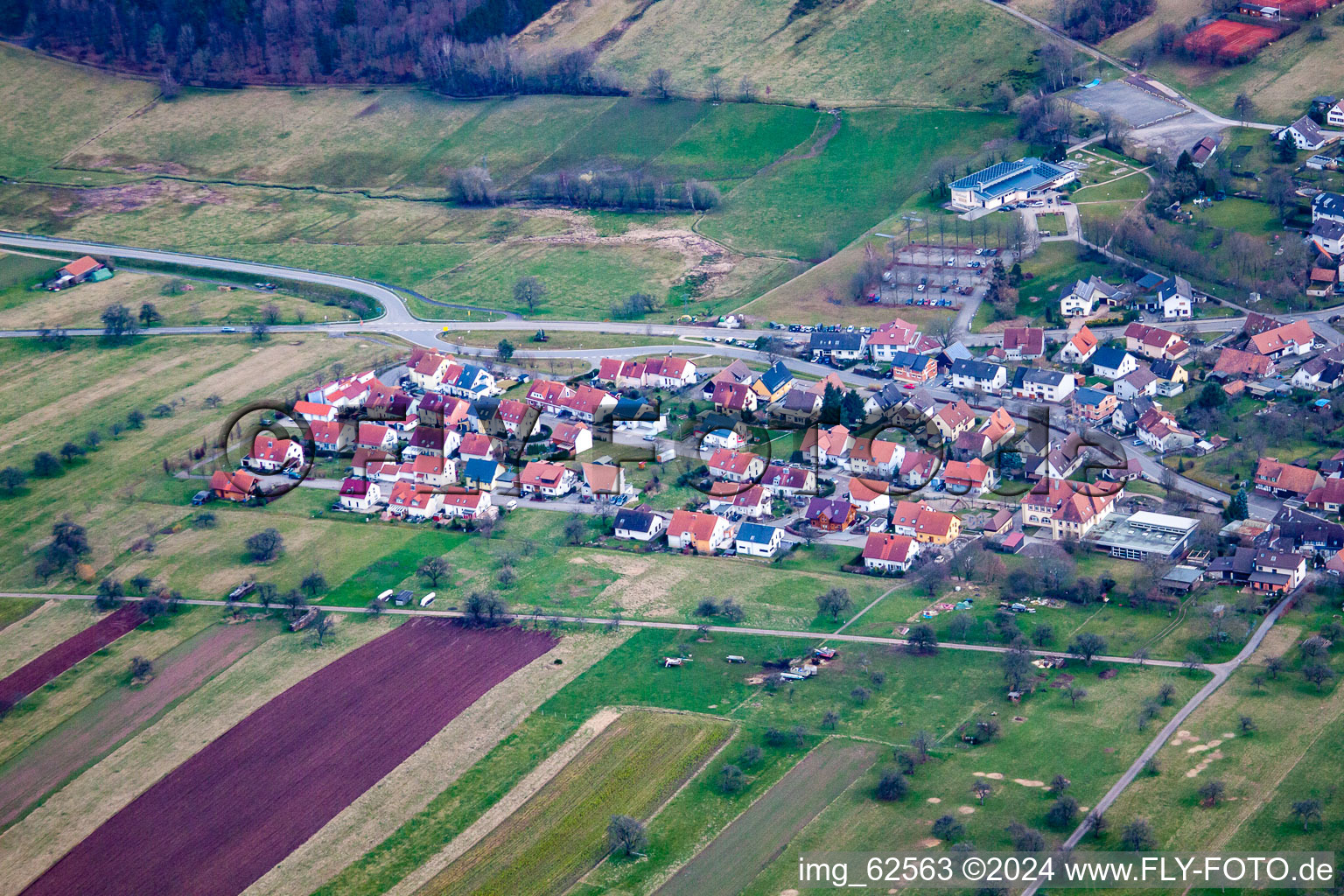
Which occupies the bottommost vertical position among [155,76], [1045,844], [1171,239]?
[1045,844]

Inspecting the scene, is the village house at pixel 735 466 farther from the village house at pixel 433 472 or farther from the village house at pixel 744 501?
the village house at pixel 433 472

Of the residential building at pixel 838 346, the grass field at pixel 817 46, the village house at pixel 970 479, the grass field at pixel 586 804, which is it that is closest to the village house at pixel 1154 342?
the residential building at pixel 838 346

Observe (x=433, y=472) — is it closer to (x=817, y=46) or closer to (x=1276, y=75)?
(x=817, y=46)

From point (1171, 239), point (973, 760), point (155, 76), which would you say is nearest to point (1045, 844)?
point (973, 760)

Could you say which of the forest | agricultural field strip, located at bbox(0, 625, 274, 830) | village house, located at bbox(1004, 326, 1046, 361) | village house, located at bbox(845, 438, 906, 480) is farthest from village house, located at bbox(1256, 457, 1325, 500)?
the forest

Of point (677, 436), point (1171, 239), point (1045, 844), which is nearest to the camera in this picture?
point (1045, 844)

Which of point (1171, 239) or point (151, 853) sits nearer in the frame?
point (151, 853)

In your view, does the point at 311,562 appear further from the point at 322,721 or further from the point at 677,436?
the point at 677,436
